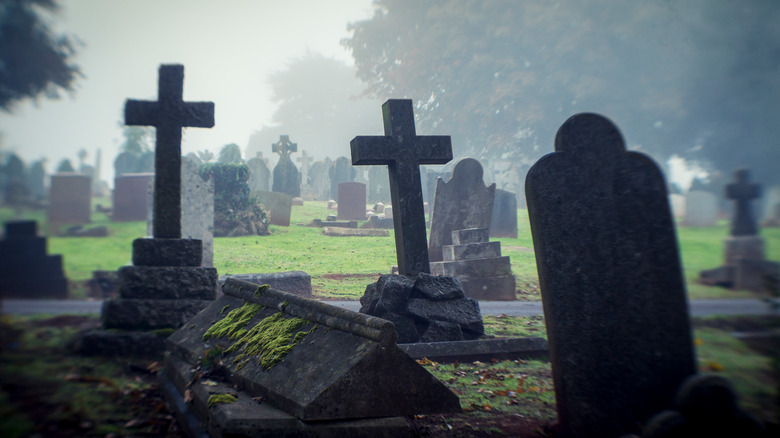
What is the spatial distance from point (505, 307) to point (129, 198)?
16.4m

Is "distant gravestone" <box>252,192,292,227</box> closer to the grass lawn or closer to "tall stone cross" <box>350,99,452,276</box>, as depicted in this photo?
the grass lawn

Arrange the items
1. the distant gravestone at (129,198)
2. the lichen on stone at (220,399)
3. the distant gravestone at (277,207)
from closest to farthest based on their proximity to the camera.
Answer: the lichen on stone at (220,399)
the distant gravestone at (129,198)
the distant gravestone at (277,207)

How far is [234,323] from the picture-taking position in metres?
3.65

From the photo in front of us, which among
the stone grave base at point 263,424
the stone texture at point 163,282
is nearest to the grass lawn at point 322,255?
the stone texture at point 163,282

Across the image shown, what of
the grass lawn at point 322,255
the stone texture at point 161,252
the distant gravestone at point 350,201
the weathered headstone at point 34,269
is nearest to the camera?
the stone texture at point 161,252

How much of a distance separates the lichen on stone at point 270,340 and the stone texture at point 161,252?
2225 millimetres

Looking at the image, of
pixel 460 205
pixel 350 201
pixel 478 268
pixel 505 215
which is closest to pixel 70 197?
pixel 350 201

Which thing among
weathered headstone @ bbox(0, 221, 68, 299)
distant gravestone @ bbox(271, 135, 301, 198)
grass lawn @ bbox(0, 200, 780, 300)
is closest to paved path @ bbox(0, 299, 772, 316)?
weathered headstone @ bbox(0, 221, 68, 299)

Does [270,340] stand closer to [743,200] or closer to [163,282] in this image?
[163,282]

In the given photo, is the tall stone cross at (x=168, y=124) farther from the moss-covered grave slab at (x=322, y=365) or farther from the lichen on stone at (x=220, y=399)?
the lichen on stone at (x=220, y=399)

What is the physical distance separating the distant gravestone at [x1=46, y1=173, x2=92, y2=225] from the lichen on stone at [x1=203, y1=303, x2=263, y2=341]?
43.1 feet

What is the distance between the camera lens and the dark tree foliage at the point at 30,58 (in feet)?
8.20

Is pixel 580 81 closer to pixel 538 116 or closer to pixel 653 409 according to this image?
pixel 538 116


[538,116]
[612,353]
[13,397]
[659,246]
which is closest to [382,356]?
[612,353]
